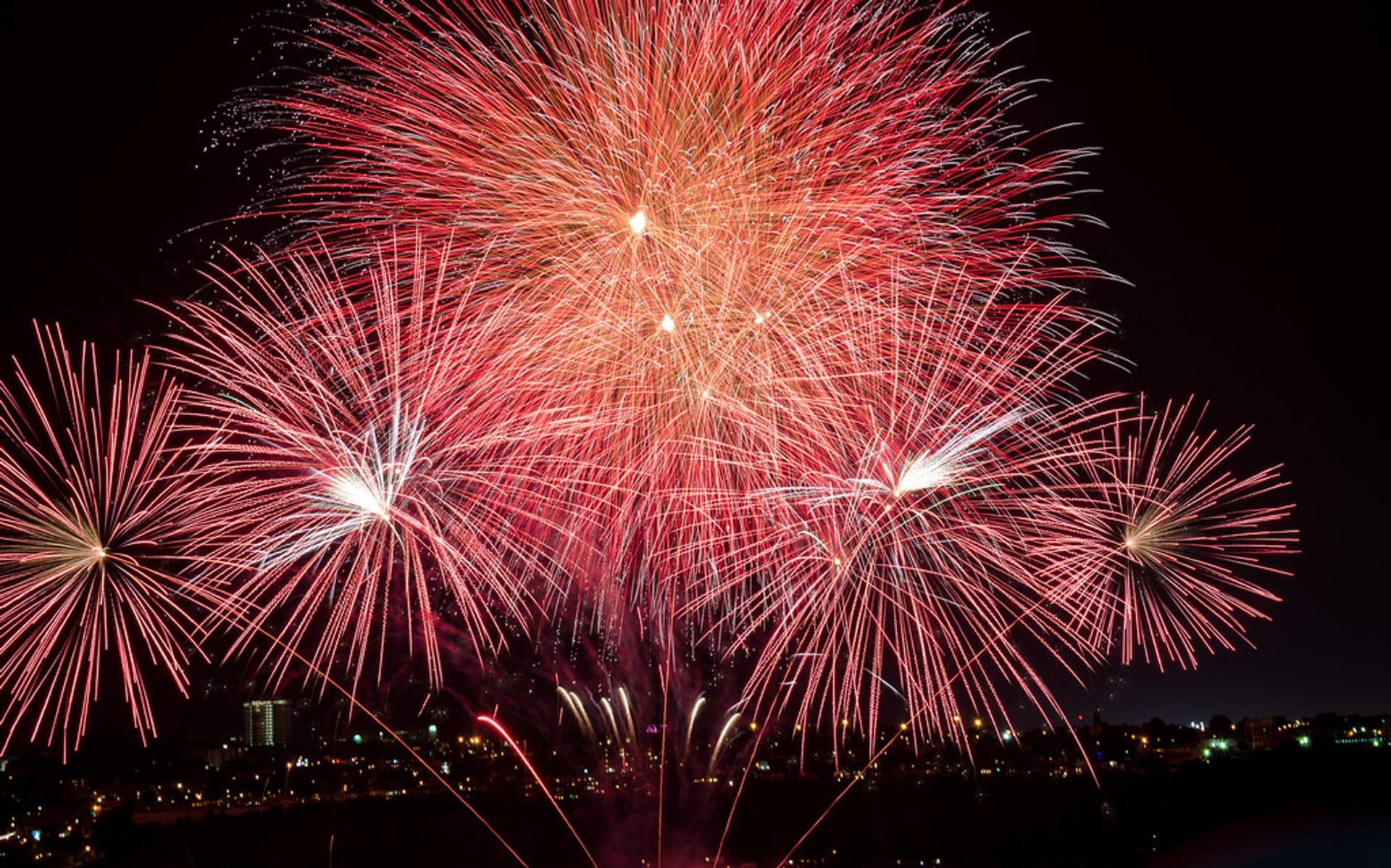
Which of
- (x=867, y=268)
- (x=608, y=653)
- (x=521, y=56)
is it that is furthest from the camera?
(x=608, y=653)

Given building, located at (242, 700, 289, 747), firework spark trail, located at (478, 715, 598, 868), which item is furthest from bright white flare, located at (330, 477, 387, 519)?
building, located at (242, 700, 289, 747)

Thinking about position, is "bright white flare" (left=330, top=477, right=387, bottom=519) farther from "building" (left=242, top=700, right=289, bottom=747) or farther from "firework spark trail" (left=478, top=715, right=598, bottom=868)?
"building" (left=242, top=700, right=289, bottom=747)

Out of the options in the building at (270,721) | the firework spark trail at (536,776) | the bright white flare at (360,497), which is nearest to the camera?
the bright white flare at (360,497)

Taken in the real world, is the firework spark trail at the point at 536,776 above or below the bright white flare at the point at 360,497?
below

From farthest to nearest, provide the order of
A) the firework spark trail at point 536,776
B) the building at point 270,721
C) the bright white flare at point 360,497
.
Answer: the building at point 270,721, the firework spark trail at point 536,776, the bright white flare at point 360,497

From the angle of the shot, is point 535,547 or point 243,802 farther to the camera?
point 243,802

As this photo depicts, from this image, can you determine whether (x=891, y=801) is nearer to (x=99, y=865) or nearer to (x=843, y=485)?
(x=99, y=865)

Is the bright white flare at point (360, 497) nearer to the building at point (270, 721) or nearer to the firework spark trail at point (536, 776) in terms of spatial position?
the firework spark trail at point (536, 776)

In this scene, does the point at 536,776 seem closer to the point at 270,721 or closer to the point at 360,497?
the point at 360,497

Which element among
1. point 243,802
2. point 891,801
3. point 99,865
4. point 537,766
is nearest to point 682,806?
point 891,801

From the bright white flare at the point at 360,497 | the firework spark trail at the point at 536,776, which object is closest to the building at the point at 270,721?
the firework spark trail at the point at 536,776

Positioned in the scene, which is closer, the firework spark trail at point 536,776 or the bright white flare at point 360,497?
Result: the bright white flare at point 360,497
